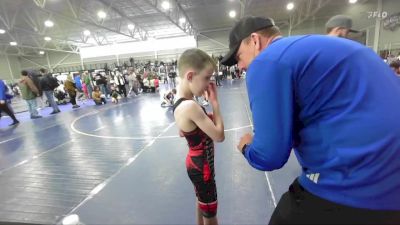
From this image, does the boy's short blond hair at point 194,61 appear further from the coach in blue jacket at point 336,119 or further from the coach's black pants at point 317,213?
the coach's black pants at point 317,213

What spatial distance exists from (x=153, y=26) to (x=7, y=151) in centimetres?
2035

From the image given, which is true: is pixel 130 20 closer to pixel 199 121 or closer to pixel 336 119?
pixel 199 121

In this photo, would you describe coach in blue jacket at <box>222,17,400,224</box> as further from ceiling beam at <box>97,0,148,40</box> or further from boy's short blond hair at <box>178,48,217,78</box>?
ceiling beam at <box>97,0,148,40</box>

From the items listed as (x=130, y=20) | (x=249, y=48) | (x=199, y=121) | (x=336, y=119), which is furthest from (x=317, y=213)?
(x=130, y=20)

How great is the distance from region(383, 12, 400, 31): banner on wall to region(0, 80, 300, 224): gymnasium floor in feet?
58.5

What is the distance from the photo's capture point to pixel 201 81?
1.70 m

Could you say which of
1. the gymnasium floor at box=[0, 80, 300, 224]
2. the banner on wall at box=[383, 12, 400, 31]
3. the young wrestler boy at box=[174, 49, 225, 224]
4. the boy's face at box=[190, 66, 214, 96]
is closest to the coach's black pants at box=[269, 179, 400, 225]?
the young wrestler boy at box=[174, 49, 225, 224]

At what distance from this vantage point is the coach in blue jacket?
33.8 inches

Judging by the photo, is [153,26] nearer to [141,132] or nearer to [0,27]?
[0,27]

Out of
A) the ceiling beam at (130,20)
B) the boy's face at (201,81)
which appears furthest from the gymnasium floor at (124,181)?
the ceiling beam at (130,20)

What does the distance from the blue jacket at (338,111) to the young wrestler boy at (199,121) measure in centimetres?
77

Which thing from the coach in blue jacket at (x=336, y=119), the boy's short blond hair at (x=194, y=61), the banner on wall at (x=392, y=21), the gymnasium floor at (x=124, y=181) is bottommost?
the gymnasium floor at (x=124, y=181)

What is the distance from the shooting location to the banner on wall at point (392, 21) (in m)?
17.9

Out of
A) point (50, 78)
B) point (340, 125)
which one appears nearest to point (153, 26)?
point (50, 78)
